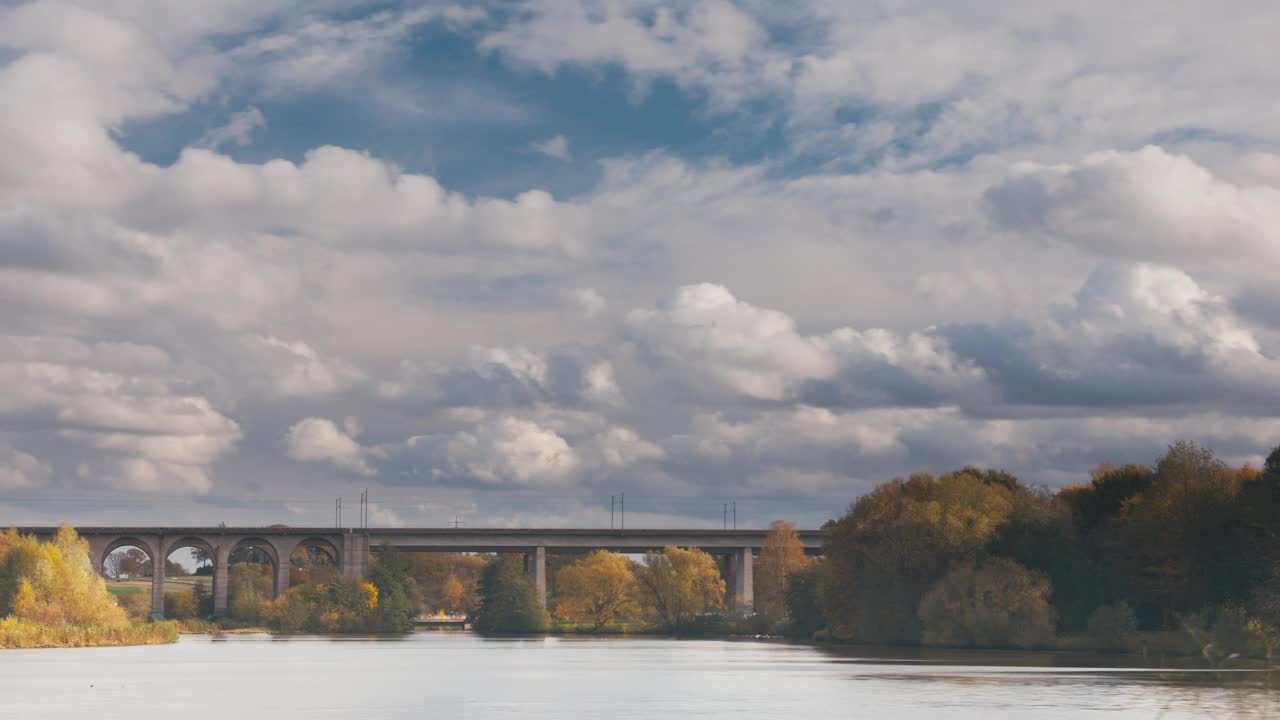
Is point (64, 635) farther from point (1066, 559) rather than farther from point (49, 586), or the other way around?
point (1066, 559)

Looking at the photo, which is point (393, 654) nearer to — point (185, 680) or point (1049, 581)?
point (185, 680)

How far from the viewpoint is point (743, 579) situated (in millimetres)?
196875

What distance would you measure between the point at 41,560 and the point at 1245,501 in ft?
289

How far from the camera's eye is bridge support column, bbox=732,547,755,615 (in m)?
194

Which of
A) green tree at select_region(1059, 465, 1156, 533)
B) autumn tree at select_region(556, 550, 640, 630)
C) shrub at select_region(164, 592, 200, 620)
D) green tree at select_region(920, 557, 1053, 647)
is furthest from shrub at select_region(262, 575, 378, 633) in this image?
green tree at select_region(1059, 465, 1156, 533)

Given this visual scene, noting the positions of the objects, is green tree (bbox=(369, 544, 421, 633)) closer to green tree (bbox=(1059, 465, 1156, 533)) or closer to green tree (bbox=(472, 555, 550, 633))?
green tree (bbox=(472, 555, 550, 633))

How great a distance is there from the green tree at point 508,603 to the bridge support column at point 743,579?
28.0m

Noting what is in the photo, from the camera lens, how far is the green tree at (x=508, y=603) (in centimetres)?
17700

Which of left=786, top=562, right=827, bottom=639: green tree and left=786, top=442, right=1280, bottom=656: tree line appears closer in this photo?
left=786, top=442, right=1280, bottom=656: tree line

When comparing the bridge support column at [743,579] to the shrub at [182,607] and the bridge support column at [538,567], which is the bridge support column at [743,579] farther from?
the shrub at [182,607]

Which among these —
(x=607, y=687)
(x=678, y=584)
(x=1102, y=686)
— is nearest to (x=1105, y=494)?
(x=1102, y=686)

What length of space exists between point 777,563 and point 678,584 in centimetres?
1202

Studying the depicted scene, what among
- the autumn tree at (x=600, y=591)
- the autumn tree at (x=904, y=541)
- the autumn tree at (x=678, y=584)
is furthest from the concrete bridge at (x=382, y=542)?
the autumn tree at (x=904, y=541)

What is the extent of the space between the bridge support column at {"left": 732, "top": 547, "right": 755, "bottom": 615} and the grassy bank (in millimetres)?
83892
